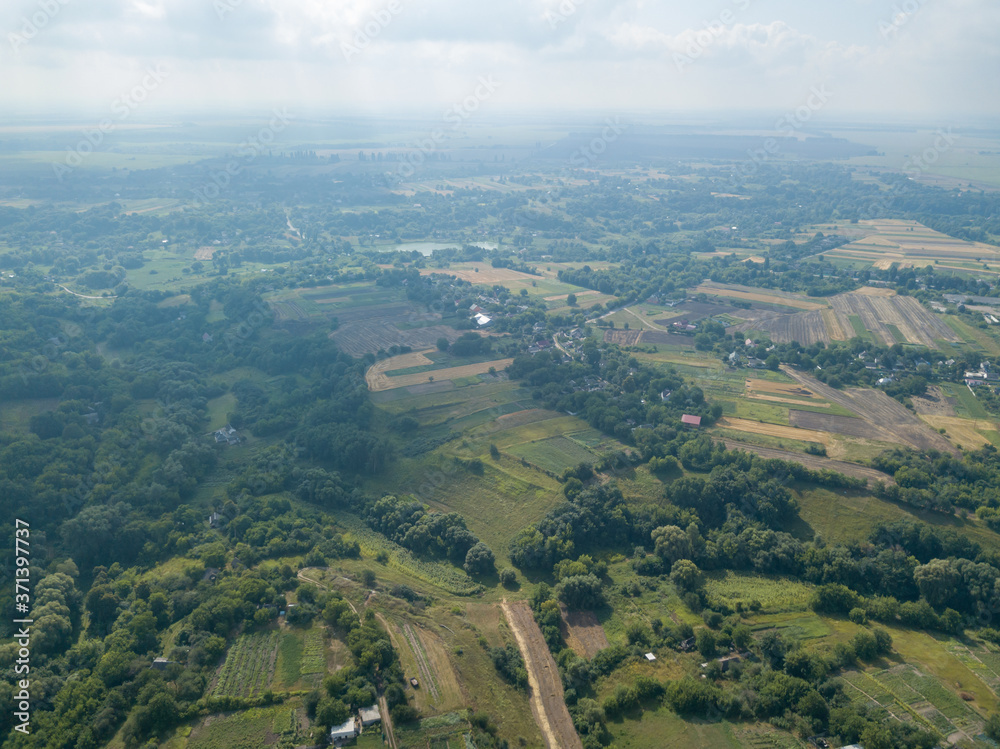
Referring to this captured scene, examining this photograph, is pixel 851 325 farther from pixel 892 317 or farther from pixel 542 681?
pixel 542 681

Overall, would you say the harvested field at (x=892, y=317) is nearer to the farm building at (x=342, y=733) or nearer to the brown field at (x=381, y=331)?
the brown field at (x=381, y=331)

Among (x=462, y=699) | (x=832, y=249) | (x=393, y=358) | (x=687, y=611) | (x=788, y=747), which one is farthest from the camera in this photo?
(x=832, y=249)

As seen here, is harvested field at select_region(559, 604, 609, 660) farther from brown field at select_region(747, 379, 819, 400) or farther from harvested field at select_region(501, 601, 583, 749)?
brown field at select_region(747, 379, 819, 400)

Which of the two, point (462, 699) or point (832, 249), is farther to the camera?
point (832, 249)

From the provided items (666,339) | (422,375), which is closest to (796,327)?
(666,339)

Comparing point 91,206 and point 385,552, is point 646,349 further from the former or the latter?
point 91,206

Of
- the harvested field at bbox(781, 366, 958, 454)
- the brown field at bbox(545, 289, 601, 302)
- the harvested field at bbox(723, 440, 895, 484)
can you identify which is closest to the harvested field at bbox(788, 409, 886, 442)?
the harvested field at bbox(781, 366, 958, 454)

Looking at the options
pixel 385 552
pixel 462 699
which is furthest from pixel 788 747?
pixel 385 552

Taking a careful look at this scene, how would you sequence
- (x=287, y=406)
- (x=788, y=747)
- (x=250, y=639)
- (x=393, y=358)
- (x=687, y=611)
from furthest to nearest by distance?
(x=393, y=358) < (x=287, y=406) < (x=687, y=611) < (x=250, y=639) < (x=788, y=747)
